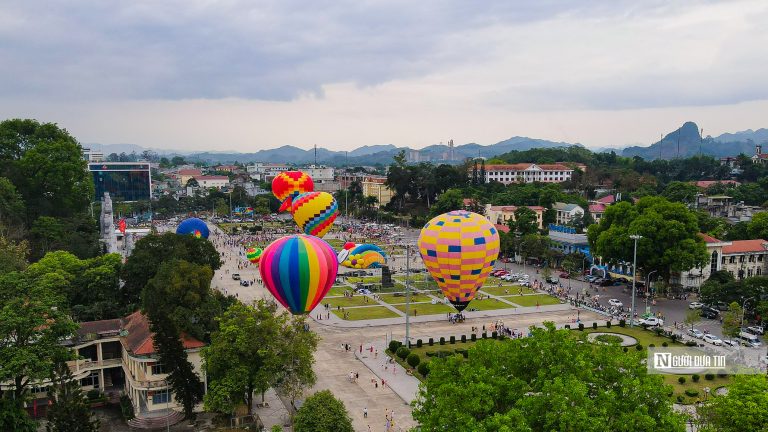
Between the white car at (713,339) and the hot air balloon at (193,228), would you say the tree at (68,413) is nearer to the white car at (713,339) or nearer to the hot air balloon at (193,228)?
the white car at (713,339)

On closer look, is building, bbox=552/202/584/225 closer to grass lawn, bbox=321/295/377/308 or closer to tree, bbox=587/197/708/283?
tree, bbox=587/197/708/283

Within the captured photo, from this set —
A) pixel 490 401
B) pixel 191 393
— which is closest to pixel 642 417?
pixel 490 401

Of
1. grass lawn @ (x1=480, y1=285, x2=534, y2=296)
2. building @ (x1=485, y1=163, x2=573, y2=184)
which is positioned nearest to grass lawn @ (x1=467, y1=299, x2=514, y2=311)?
grass lawn @ (x1=480, y1=285, x2=534, y2=296)

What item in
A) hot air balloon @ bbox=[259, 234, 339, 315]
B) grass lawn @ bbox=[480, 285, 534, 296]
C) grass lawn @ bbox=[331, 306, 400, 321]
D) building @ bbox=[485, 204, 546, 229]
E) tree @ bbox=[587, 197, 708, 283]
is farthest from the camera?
building @ bbox=[485, 204, 546, 229]

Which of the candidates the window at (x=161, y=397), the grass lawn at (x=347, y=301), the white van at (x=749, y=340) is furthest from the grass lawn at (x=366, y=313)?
the white van at (x=749, y=340)

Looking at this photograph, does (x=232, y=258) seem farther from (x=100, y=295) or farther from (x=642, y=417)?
(x=642, y=417)

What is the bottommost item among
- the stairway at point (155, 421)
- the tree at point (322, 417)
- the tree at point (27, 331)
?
the stairway at point (155, 421)
